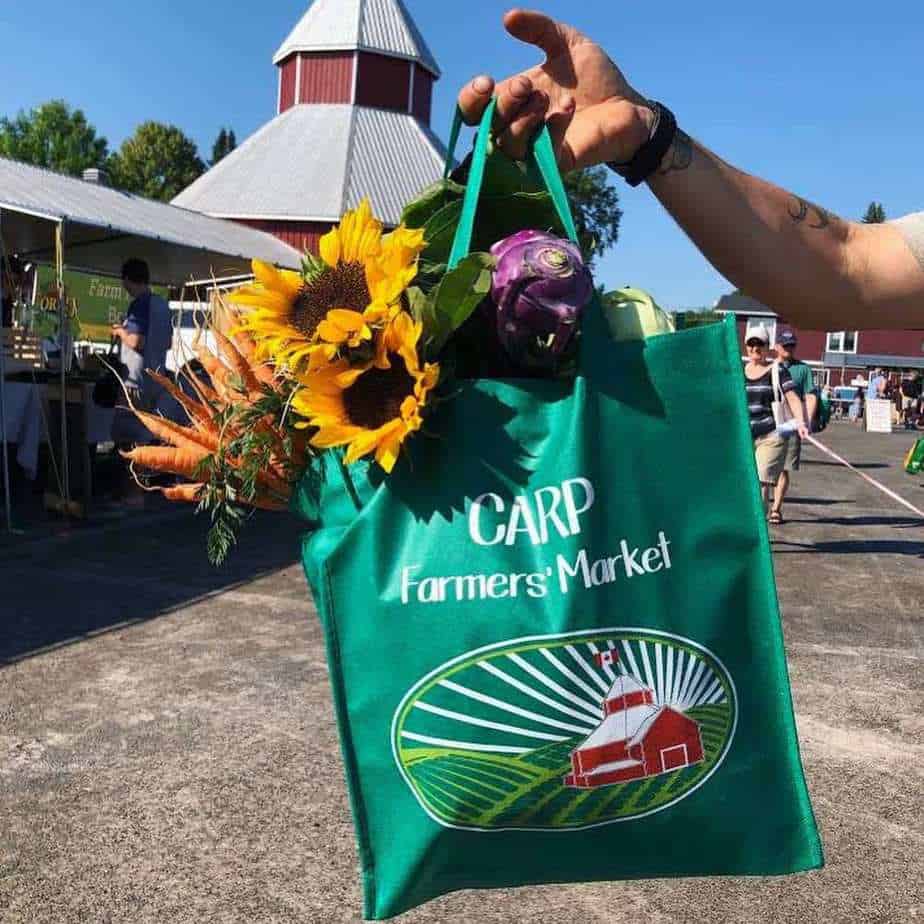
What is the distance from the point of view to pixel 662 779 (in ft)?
3.95

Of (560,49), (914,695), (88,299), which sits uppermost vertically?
(88,299)

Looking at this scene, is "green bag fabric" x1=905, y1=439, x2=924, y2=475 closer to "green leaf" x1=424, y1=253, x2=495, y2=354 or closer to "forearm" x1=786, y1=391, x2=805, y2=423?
"forearm" x1=786, y1=391, x2=805, y2=423

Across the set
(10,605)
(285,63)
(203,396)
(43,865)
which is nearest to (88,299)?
(10,605)

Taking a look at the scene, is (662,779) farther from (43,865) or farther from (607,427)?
(43,865)

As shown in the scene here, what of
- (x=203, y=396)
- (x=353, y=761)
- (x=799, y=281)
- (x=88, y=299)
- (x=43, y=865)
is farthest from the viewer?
(x=88, y=299)

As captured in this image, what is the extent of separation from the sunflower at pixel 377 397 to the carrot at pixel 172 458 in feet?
0.95

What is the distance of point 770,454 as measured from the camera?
845 cm

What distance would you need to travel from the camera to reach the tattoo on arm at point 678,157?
1522 millimetres

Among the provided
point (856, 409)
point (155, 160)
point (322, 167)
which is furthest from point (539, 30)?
point (155, 160)

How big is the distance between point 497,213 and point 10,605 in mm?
5255

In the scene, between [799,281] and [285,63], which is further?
[285,63]

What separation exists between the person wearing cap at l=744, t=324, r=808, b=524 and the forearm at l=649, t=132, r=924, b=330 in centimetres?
659

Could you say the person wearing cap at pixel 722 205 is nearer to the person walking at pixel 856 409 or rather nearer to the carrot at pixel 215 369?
the carrot at pixel 215 369

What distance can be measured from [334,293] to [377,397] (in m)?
0.13
